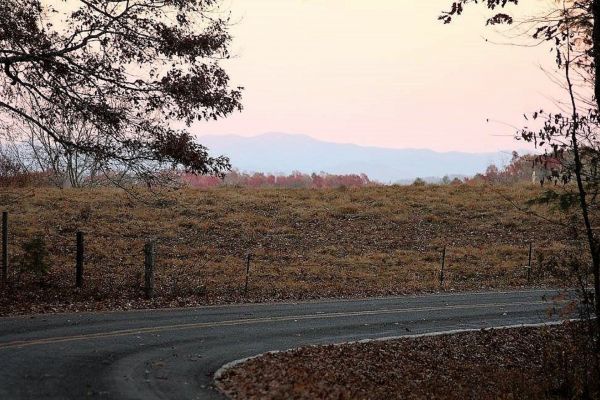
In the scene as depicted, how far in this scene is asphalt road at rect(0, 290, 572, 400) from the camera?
10273 mm

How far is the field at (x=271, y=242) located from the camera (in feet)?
73.1

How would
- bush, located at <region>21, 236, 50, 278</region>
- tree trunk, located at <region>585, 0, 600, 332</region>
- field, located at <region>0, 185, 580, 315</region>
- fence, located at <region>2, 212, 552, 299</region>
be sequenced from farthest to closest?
fence, located at <region>2, 212, 552, 299</region>
field, located at <region>0, 185, 580, 315</region>
bush, located at <region>21, 236, 50, 278</region>
tree trunk, located at <region>585, 0, 600, 332</region>

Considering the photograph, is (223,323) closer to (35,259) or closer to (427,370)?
(427,370)

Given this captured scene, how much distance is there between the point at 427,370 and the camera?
13.7m

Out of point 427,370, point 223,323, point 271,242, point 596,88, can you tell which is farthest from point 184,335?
point 271,242

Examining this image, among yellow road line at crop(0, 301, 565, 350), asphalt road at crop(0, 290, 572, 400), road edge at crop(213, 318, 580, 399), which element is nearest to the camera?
asphalt road at crop(0, 290, 572, 400)

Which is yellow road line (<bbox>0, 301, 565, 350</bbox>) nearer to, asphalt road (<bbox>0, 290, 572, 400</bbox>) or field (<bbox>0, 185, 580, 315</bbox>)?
asphalt road (<bbox>0, 290, 572, 400</bbox>)

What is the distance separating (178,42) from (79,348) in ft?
30.7

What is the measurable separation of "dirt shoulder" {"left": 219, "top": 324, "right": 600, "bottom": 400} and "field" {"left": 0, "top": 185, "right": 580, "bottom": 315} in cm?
457

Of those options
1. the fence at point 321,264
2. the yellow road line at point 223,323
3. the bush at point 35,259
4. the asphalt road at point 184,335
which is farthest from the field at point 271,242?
the yellow road line at point 223,323

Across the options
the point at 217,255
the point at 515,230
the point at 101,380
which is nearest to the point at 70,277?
the point at 217,255

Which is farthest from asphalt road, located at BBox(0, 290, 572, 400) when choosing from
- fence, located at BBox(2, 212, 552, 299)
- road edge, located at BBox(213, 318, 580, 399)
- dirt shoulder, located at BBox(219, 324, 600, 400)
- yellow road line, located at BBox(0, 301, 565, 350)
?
fence, located at BBox(2, 212, 552, 299)

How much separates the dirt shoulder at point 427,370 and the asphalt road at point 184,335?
78cm

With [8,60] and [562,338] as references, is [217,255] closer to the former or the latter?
[8,60]
